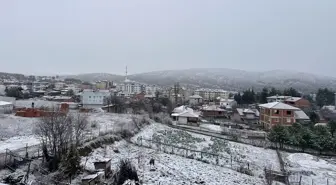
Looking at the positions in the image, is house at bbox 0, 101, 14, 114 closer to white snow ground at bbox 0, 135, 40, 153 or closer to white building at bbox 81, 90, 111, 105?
white building at bbox 81, 90, 111, 105

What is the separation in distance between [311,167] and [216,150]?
736 cm

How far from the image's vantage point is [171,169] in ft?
56.5

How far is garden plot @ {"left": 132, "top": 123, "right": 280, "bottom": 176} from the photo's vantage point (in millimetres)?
20953

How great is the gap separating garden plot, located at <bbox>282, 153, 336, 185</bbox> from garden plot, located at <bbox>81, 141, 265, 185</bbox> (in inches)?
165

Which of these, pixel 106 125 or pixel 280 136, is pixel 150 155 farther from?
pixel 280 136

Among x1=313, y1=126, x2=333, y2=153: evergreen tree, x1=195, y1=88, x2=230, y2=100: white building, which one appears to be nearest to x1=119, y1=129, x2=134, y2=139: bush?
x1=313, y1=126, x2=333, y2=153: evergreen tree

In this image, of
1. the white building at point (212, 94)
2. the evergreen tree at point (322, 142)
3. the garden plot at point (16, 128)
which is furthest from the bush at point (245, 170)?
the white building at point (212, 94)

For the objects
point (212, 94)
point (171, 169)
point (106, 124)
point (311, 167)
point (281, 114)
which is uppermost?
point (106, 124)

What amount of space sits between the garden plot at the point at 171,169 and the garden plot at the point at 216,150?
66.7 inches

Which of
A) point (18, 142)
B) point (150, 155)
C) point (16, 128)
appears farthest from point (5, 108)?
point (150, 155)

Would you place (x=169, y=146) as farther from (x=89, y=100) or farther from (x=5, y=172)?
(x=89, y=100)

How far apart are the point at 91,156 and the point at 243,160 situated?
11500mm

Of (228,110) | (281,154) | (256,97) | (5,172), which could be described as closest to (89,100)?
(228,110)

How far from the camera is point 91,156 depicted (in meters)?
17.8
